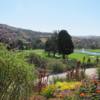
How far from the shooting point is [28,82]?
7.24 meters

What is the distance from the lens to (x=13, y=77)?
701cm

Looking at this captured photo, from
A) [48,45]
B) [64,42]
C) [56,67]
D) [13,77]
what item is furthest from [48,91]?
[48,45]

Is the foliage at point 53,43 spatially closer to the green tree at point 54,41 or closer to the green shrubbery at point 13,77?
the green tree at point 54,41

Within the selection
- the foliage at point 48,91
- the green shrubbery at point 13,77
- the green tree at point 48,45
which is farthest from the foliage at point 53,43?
the green shrubbery at point 13,77

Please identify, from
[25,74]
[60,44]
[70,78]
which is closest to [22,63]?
[25,74]

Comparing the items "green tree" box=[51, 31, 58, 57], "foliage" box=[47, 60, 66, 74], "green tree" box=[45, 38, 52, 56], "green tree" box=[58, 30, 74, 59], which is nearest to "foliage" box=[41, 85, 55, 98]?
"foliage" box=[47, 60, 66, 74]

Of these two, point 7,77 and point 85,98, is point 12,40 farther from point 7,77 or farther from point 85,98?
point 7,77

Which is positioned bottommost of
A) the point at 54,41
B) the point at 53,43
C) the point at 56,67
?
the point at 56,67

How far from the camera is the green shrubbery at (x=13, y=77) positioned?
690 cm

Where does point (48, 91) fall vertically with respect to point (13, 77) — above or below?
below

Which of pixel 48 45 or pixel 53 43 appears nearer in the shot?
pixel 53 43

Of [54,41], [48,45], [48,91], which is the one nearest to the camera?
[48,91]

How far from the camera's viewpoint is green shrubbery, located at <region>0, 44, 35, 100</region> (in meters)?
6.90

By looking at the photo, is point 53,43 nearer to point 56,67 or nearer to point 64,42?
point 64,42
